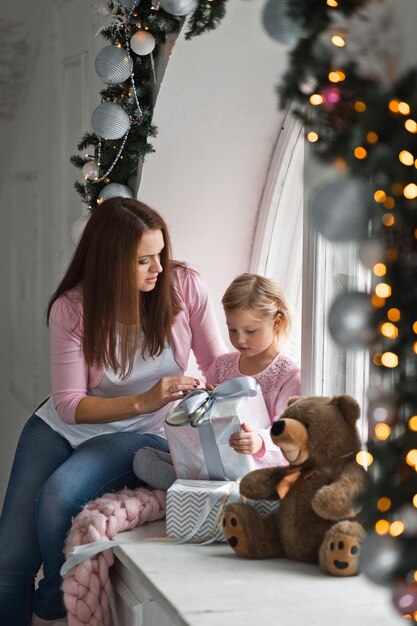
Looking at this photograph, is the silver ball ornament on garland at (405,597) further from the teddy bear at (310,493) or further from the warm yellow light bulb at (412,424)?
the teddy bear at (310,493)

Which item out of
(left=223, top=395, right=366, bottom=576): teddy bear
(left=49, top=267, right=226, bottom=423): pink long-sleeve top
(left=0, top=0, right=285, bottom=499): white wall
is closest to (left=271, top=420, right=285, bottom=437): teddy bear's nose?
(left=223, top=395, right=366, bottom=576): teddy bear

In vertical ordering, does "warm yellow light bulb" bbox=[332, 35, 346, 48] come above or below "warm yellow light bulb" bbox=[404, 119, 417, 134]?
above

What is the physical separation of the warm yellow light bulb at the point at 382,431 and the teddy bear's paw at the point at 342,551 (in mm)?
818

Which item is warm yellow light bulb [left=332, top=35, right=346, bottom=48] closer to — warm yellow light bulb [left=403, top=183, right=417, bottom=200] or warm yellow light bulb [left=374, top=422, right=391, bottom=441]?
warm yellow light bulb [left=403, top=183, right=417, bottom=200]

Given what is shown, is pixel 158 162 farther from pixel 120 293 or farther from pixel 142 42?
pixel 120 293

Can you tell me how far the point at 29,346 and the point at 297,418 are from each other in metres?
2.26

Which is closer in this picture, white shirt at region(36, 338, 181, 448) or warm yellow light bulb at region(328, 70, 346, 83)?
warm yellow light bulb at region(328, 70, 346, 83)

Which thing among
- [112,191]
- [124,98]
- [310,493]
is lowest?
[310,493]

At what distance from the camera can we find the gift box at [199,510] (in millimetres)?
1918

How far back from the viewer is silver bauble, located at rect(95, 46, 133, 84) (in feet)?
8.29

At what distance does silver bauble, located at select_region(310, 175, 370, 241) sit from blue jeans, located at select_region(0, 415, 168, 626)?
1543mm

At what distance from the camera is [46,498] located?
2141 mm

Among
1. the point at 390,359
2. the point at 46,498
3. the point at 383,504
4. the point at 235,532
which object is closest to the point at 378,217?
the point at 390,359

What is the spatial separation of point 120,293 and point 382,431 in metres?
1.56
